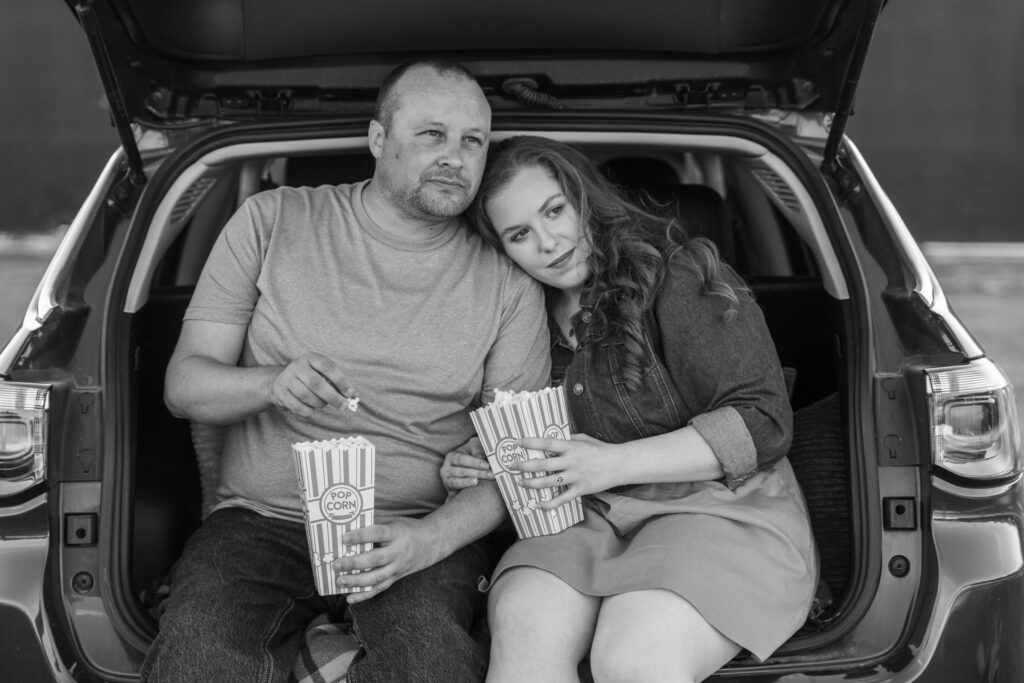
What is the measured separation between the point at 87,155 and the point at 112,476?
354 inches

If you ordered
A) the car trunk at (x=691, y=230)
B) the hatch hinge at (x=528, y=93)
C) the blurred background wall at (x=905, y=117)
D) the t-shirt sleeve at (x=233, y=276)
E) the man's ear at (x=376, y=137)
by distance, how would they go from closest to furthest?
the car trunk at (x=691, y=230) < the t-shirt sleeve at (x=233, y=276) < the man's ear at (x=376, y=137) < the hatch hinge at (x=528, y=93) < the blurred background wall at (x=905, y=117)

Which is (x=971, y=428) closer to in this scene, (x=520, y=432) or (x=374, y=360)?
(x=520, y=432)

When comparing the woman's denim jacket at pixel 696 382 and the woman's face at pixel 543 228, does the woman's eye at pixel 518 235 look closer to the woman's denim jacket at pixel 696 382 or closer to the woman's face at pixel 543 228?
the woman's face at pixel 543 228

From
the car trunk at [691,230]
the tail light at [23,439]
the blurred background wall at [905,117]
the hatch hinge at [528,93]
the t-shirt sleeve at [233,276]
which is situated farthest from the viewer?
the blurred background wall at [905,117]

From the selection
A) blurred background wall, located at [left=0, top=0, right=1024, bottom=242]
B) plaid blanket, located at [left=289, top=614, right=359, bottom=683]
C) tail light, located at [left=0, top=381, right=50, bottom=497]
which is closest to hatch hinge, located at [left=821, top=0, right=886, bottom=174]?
plaid blanket, located at [left=289, top=614, right=359, bottom=683]

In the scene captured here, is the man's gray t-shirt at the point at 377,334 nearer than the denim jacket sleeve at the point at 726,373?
No

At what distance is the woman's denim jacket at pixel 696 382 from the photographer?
1917 millimetres

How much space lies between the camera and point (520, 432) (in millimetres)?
1843

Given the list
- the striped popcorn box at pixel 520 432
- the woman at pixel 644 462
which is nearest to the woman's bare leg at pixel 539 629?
the woman at pixel 644 462

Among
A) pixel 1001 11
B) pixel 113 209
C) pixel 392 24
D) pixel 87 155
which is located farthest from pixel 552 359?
pixel 1001 11

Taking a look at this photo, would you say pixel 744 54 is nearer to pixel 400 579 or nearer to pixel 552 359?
pixel 552 359

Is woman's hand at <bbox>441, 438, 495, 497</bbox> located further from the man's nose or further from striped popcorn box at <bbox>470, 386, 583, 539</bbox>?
the man's nose

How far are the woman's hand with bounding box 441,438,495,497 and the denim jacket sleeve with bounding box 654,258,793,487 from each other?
39cm

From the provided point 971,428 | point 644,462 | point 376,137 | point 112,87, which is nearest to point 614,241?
point 644,462
